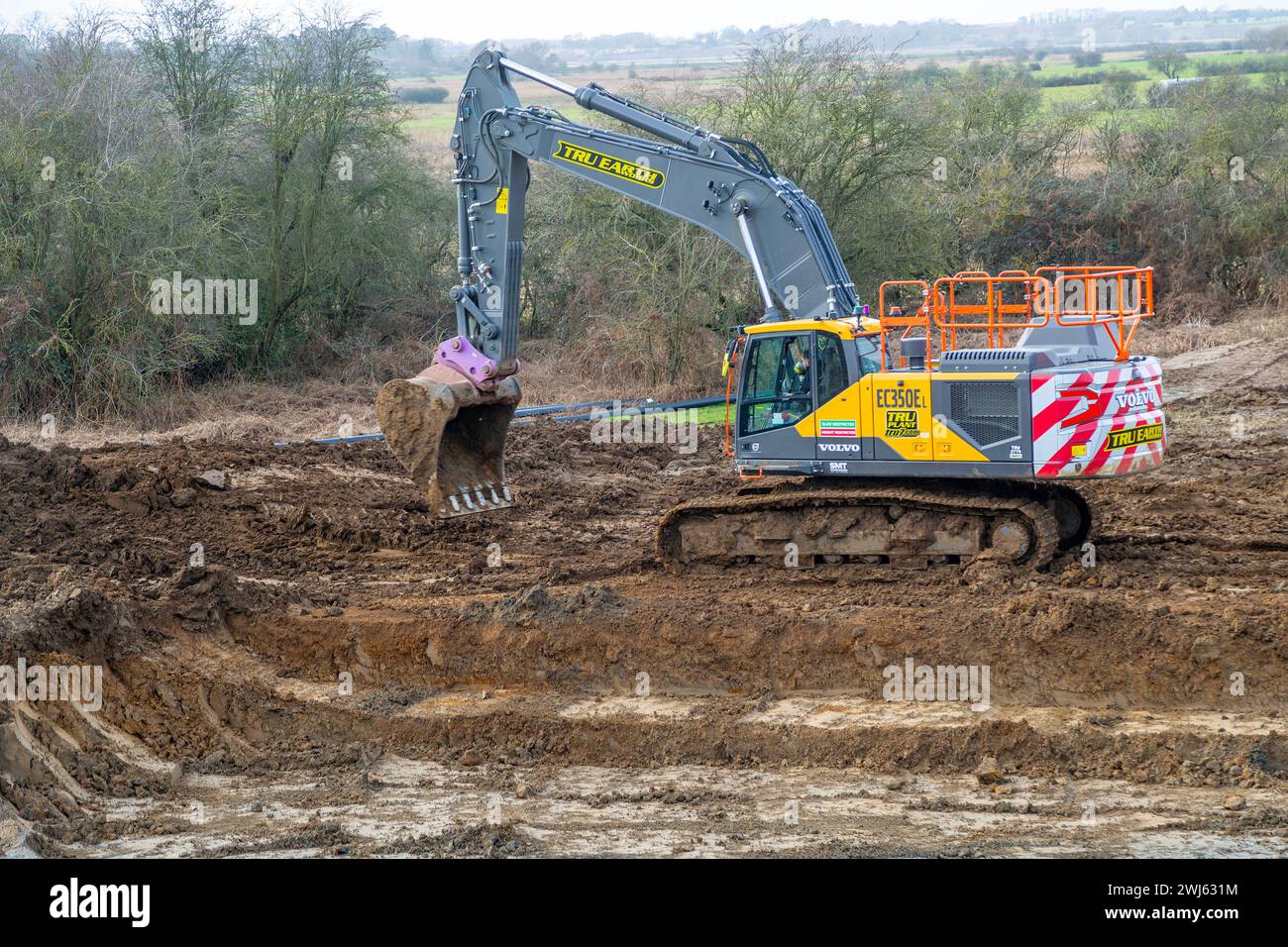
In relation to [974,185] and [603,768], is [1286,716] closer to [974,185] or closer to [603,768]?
[603,768]

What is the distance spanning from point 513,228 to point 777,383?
3.03 m

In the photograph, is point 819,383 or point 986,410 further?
point 819,383

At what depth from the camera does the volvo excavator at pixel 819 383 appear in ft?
33.0

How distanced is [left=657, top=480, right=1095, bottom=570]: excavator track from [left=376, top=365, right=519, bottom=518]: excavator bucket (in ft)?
7.17

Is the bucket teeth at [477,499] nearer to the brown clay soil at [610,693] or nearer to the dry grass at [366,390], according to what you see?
the brown clay soil at [610,693]

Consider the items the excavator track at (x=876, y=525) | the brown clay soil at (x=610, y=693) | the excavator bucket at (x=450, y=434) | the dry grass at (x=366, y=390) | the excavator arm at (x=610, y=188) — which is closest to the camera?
the brown clay soil at (x=610, y=693)

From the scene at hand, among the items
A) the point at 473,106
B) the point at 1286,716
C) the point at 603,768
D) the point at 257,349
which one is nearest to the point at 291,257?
the point at 257,349

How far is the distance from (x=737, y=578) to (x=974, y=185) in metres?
18.5

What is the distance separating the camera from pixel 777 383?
10.9m

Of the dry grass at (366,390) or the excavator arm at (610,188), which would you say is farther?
the dry grass at (366,390)

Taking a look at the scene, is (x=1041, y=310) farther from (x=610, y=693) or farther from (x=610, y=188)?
(x=610, y=693)

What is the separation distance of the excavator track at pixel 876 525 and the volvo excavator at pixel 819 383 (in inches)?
0.7

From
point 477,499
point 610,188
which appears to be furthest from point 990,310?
point 477,499

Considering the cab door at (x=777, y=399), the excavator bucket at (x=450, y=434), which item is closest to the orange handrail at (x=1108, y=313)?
the cab door at (x=777, y=399)
